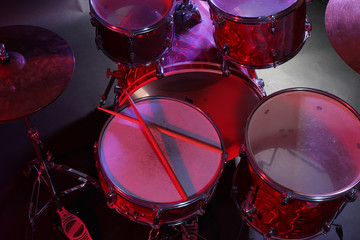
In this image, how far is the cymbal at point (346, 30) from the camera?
4.79 feet

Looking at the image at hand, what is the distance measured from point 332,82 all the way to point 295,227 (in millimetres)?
1464

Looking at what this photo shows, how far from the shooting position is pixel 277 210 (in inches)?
61.1

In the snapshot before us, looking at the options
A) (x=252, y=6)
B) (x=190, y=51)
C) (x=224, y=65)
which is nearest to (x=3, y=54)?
(x=190, y=51)

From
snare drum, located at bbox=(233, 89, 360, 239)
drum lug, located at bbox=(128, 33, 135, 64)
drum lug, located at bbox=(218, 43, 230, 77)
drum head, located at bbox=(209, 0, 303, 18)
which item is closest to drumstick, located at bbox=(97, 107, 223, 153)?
snare drum, located at bbox=(233, 89, 360, 239)

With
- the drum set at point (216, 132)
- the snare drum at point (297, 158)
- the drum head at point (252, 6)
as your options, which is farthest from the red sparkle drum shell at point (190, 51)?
the snare drum at point (297, 158)

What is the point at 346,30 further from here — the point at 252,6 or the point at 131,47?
the point at 131,47

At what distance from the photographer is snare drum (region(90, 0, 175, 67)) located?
167 centimetres

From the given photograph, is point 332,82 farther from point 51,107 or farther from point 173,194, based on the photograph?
point 51,107

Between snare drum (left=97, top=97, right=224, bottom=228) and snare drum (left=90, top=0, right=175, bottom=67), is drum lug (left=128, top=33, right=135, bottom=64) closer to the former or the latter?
snare drum (left=90, top=0, right=175, bottom=67)

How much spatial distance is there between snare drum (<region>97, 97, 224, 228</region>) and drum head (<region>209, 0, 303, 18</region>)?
48 cm

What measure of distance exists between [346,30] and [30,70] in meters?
1.28

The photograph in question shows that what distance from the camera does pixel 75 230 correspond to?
2051 millimetres

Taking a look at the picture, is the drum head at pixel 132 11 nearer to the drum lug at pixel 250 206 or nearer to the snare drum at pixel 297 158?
the snare drum at pixel 297 158

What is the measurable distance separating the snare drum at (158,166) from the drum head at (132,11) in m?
0.44
